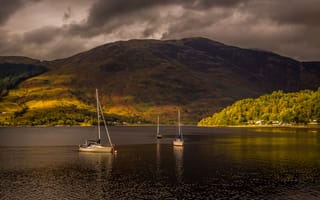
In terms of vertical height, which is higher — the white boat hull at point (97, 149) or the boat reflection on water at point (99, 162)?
the white boat hull at point (97, 149)

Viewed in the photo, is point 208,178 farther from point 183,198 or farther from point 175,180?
point 183,198

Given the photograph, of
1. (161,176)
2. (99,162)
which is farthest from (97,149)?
(161,176)

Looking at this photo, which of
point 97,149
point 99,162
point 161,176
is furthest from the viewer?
point 97,149

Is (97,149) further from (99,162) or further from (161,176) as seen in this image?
(161,176)

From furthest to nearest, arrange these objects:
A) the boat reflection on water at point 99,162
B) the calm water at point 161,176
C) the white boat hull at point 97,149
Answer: the white boat hull at point 97,149 → the boat reflection on water at point 99,162 → the calm water at point 161,176

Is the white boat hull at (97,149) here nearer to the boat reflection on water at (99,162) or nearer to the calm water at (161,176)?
the boat reflection on water at (99,162)

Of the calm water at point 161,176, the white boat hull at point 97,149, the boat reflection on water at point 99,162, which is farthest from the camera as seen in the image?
the white boat hull at point 97,149

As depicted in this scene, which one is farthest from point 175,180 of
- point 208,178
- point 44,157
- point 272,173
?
point 44,157

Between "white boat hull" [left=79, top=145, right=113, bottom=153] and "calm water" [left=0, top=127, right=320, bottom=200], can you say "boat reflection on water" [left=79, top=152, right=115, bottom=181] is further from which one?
"white boat hull" [left=79, top=145, right=113, bottom=153]

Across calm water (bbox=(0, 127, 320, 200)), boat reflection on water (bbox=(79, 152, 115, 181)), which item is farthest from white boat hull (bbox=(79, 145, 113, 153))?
calm water (bbox=(0, 127, 320, 200))

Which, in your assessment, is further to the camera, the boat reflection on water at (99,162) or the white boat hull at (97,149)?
the white boat hull at (97,149)

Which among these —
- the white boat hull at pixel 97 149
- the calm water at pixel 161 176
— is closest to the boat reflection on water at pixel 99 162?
the calm water at pixel 161 176

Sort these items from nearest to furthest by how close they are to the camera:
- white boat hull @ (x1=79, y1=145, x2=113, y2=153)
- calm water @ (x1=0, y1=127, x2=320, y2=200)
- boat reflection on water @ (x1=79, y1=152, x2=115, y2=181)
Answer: calm water @ (x1=0, y1=127, x2=320, y2=200)
boat reflection on water @ (x1=79, y1=152, x2=115, y2=181)
white boat hull @ (x1=79, y1=145, x2=113, y2=153)

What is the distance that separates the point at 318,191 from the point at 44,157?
86323mm
